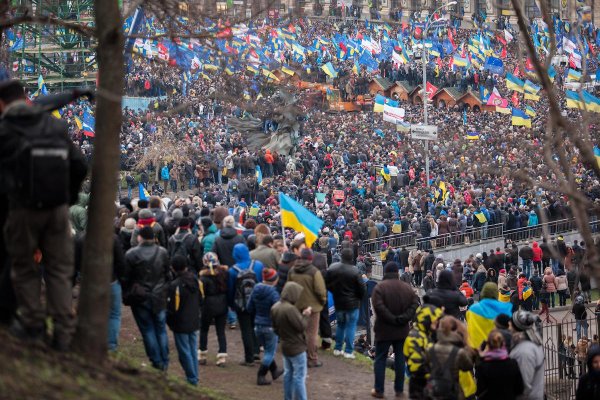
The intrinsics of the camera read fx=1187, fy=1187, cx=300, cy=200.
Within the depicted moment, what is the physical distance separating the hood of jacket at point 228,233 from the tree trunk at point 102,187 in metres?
4.65

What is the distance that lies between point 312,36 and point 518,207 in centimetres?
2680

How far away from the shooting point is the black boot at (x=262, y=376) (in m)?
13.0

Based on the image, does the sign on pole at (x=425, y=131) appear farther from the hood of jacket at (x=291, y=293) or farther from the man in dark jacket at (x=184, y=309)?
the hood of jacket at (x=291, y=293)

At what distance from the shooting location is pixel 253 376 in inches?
530

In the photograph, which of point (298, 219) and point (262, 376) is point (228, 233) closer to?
point (262, 376)

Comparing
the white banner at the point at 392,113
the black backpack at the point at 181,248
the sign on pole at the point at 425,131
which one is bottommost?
the black backpack at the point at 181,248

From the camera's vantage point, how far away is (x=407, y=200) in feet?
117

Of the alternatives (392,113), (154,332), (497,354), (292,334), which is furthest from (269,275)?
(392,113)

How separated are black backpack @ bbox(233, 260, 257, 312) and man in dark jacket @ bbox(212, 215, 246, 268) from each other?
806mm

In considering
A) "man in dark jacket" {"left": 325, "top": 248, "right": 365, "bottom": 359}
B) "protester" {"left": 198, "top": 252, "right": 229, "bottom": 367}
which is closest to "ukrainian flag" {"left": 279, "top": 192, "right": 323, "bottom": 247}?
"man in dark jacket" {"left": 325, "top": 248, "right": 365, "bottom": 359}

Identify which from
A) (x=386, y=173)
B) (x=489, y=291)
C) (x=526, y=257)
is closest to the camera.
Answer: (x=489, y=291)

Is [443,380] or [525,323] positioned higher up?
[525,323]

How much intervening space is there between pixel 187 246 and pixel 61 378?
5258mm

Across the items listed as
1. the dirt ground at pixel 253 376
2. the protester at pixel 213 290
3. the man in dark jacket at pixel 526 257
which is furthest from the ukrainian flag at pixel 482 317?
the man in dark jacket at pixel 526 257
